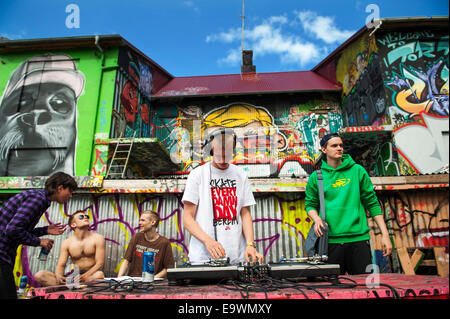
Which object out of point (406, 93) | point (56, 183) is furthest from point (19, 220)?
point (406, 93)

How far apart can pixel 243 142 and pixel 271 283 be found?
11856 mm

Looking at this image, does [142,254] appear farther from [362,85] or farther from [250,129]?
[362,85]

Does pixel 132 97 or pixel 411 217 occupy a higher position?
pixel 132 97

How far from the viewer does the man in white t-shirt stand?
246 centimetres

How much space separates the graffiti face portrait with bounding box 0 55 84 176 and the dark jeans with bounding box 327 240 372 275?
392 inches

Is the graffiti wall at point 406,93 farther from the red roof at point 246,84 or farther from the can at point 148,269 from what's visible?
the can at point 148,269

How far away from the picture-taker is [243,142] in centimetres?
1326

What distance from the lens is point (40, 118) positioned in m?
10.5

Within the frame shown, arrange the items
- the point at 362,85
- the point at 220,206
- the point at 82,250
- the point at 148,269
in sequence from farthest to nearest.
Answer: the point at 362,85 < the point at 82,250 < the point at 220,206 < the point at 148,269

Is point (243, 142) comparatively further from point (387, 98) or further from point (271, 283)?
point (271, 283)

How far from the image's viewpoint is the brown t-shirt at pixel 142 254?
15.4ft

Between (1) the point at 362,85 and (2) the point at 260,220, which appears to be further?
(1) the point at 362,85

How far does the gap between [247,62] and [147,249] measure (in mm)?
15206

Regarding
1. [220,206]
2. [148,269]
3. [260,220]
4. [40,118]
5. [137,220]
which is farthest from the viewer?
[40,118]
